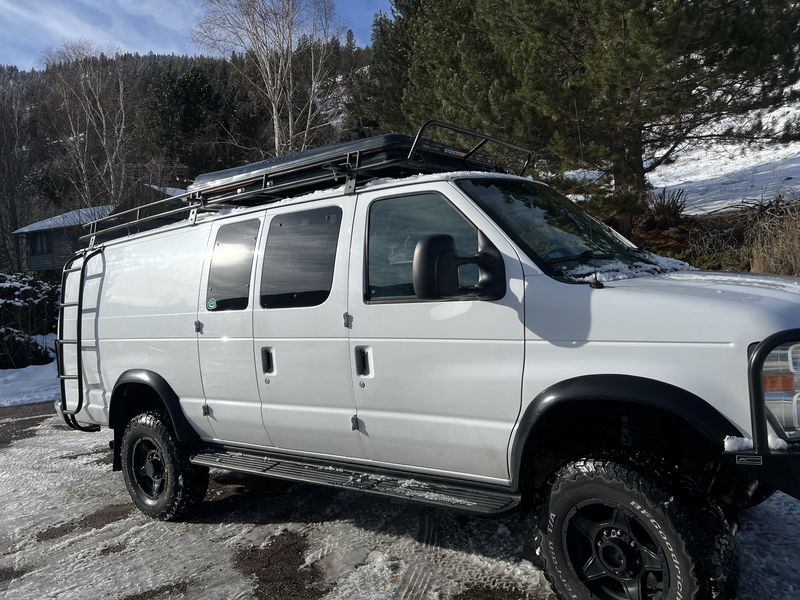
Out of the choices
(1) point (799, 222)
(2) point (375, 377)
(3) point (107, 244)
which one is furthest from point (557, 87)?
(2) point (375, 377)

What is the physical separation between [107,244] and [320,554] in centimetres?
327

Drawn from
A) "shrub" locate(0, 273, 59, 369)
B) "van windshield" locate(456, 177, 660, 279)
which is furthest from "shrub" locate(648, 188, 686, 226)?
"shrub" locate(0, 273, 59, 369)

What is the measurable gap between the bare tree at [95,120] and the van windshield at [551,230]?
2805 cm

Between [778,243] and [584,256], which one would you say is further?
[778,243]

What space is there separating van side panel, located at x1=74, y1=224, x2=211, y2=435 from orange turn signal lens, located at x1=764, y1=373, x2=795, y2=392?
353cm

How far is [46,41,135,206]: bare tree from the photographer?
95.7ft

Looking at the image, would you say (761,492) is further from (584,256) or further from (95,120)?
(95,120)

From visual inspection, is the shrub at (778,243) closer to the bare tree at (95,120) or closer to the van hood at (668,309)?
the van hood at (668,309)

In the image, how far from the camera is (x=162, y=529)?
15.8ft

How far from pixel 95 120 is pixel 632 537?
3261 centimetres

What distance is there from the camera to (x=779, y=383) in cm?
250

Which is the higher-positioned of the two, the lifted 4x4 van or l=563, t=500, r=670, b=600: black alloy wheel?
the lifted 4x4 van

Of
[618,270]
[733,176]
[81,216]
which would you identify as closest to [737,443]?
[618,270]

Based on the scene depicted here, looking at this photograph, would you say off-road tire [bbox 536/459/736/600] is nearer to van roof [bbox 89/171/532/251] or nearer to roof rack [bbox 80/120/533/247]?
van roof [bbox 89/171/532/251]
